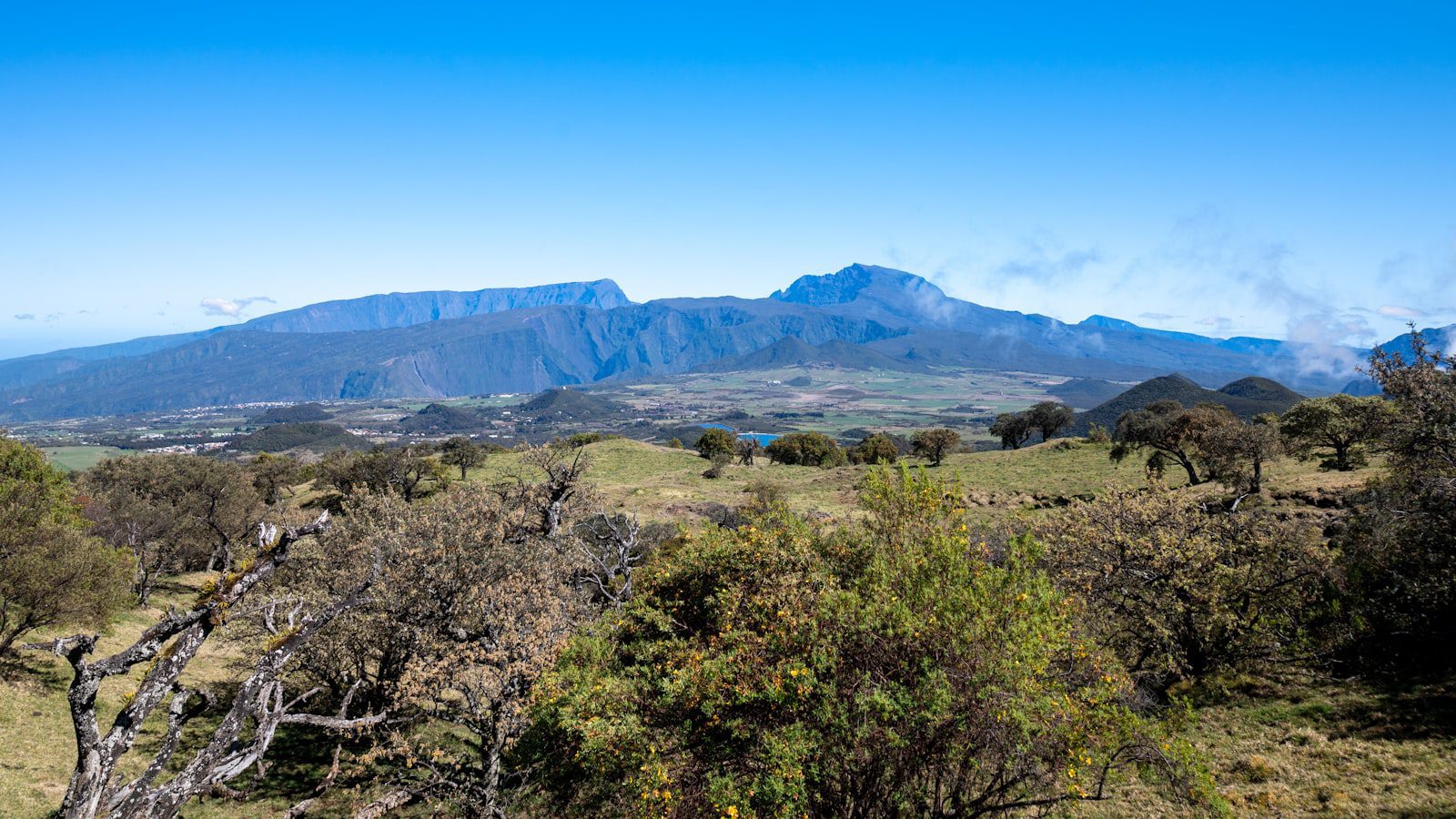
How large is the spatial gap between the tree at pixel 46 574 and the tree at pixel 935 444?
79751mm

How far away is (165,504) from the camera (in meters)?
50.7

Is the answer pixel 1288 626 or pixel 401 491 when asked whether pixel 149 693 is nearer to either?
pixel 1288 626

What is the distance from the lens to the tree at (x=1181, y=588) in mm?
21031

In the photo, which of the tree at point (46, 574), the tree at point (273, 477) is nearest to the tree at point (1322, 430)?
the tree at point (46, 574)

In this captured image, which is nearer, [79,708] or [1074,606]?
[79,708]

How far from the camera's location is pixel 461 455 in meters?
82.8

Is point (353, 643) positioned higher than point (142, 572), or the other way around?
point (353, 643)

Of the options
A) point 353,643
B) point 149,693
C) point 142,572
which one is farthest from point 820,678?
point 142,572

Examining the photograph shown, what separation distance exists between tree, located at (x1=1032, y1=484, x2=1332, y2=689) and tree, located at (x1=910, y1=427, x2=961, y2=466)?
2490 inches

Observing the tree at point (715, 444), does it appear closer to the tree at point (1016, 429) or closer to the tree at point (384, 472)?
the tree at point (384, 472)

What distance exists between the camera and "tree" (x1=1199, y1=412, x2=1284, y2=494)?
1727 inches

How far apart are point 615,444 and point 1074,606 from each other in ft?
294

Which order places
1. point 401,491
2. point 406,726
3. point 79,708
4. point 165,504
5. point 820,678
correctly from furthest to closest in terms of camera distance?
1. point 401,491
2. point 165,504
3. point 406,726
4. point 820,678
5. point 79,708

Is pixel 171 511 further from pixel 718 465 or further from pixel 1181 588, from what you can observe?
pixel 1181 588
